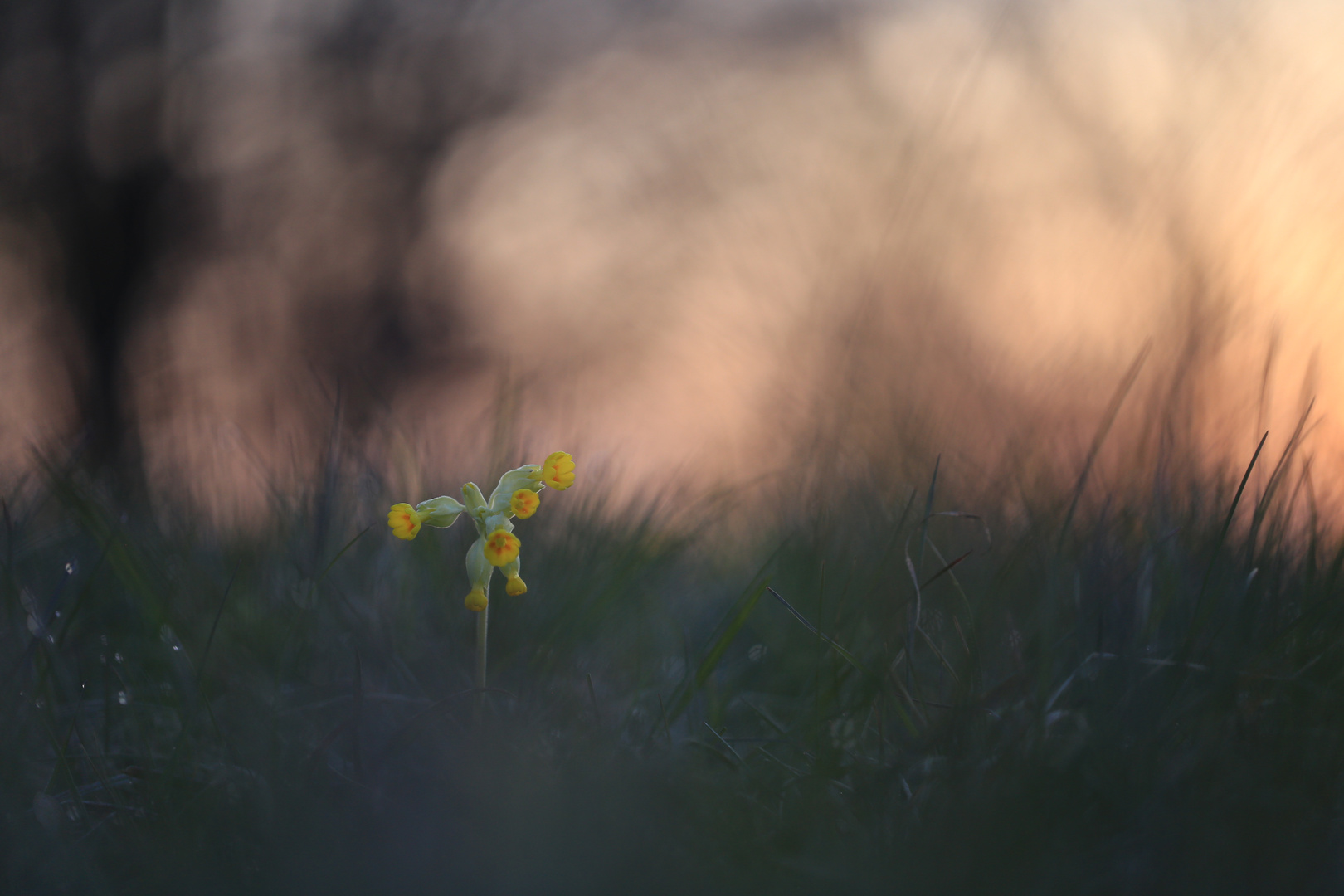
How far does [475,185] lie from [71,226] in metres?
3.35

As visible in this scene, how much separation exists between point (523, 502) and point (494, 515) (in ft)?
0.17

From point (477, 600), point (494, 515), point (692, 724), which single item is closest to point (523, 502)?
point (494, 515)

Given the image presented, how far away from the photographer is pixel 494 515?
1.32 metres

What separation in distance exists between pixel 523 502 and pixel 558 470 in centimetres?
7

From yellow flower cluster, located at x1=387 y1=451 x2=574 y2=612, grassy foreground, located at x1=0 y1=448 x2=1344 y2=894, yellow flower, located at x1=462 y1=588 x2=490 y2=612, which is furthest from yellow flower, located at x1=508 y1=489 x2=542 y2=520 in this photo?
grassy foreground, located at x1=0 y1=448 x2=1344 y2=894

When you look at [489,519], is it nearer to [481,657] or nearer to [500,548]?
[500,548]

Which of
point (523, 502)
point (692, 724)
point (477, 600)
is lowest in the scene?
point (692, 724)

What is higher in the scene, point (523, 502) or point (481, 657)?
point (523, 502)

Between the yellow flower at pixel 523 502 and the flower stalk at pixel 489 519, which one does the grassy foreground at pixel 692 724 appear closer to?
the flower stalk at pixel 489 519

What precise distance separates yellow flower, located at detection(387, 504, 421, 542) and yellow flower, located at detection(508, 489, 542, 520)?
14 centimetres

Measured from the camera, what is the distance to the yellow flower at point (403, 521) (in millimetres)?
1256

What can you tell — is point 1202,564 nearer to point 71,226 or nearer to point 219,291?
point 219,291

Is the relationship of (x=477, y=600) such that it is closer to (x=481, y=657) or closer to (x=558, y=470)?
(x=481, y=657)

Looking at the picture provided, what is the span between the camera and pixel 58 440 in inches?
80.2
